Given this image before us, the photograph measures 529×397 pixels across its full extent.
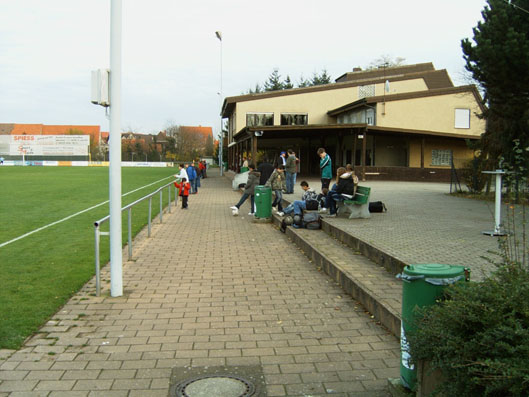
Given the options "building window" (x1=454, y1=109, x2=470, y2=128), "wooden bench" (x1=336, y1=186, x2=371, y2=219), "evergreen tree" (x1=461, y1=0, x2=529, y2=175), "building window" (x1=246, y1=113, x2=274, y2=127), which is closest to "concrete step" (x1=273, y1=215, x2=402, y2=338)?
"wooden bench" (x1=336, y1=186, x2=371, y2=219)

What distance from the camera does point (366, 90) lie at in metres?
40.1

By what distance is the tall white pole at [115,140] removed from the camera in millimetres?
6387

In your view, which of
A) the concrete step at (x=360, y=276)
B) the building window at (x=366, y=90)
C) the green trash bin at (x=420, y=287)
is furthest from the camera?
the building window at (x=366, y=90)

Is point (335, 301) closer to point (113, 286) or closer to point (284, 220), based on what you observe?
point (113, 286)

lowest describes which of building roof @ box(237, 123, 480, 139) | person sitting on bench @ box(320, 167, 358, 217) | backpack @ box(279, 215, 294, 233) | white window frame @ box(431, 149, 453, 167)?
backpack @ box(279, 215, 294, 233)

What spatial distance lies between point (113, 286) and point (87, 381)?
264cm

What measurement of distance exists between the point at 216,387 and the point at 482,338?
213 cm

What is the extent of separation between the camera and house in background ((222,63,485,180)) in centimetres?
3052

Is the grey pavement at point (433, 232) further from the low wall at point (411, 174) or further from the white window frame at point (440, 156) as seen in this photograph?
the white window frame at point (440, 156)

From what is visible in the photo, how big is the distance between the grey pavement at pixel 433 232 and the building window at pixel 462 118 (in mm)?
19627

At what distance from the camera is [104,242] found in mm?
11328

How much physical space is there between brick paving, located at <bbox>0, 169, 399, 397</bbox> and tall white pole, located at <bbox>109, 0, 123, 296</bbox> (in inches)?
18.4

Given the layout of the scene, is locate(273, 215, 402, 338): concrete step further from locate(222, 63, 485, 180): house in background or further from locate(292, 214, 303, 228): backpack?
locate(222, 63, 485, 180): house in background

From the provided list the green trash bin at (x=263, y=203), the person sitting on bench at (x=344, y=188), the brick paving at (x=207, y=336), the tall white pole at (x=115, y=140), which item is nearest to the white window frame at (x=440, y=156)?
the green trash bin at (x=263, y=203)
